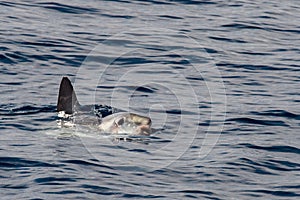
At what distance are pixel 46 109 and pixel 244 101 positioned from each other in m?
3.70

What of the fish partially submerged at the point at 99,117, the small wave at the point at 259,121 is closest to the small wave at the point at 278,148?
the small wave at the point at 259,121

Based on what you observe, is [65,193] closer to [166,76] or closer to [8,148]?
[8,148]

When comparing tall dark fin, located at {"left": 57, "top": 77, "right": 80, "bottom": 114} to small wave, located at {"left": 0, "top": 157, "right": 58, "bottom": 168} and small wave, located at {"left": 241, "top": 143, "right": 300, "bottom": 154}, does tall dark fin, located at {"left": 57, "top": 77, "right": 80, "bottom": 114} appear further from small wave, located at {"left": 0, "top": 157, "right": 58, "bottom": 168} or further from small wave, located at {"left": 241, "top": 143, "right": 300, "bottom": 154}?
small wave, located at {"left": 241, "top": 143, "right": 300, "bottom": 154}

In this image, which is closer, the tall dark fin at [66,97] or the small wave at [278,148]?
the small wave at [278,148]

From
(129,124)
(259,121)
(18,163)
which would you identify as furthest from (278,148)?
(18,163)

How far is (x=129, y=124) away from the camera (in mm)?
14141

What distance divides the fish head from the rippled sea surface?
0.55 ft

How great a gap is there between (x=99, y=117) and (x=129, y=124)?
39.4 inches

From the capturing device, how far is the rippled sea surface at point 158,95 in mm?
12148

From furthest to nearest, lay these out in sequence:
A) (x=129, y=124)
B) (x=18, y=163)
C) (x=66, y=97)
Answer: (x=66, y=97), (x=129, y=124), (x=18, y=163)

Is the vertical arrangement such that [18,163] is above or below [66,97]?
below

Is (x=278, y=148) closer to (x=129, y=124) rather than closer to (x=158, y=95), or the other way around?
(x=129, y=124)

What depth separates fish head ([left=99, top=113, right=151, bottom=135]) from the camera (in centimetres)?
1414

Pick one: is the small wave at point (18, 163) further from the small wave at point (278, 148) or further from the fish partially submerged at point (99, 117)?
the small wave at point (278, 148)
